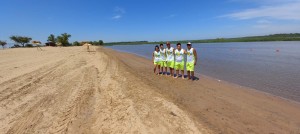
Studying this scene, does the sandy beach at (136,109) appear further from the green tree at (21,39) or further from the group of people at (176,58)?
the green tree at (21,39)

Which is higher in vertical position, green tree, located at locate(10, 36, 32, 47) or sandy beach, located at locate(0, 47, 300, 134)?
green tree, located at locate(10, 36, 32, 47)

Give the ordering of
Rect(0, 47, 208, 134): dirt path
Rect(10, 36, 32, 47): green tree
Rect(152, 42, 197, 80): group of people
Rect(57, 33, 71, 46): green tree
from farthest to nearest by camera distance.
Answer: Rect(57, 33, 71, 46): green tree, Rect(10, 36, 32, 47): green tree, Rect(152, 42, 197, 80): group of people, Rect(0, 47, 208, 134): dirt path

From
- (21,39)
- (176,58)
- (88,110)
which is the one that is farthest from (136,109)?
(21,39)

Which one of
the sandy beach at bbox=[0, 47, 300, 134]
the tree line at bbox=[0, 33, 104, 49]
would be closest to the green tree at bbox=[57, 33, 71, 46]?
the tree line at bbox=[0, 33, 104, 49]

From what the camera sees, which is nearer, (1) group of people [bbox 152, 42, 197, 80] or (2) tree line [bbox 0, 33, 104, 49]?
(1) group of people [bbox 152, 42, 197, 80]

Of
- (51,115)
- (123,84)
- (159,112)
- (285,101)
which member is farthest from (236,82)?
(51,115)

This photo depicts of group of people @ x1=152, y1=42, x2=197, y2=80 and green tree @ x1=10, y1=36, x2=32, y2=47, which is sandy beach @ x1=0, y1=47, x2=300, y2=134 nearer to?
group of people @ x1=152, y1=42, x2=197, y2=80

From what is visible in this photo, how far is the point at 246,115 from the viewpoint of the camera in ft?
17.8

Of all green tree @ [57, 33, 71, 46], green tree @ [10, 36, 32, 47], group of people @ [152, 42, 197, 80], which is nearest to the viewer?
group of people @ [152, 42, 197, 80]

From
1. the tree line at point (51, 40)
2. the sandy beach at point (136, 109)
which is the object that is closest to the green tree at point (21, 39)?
the tree line at point (51, 40)

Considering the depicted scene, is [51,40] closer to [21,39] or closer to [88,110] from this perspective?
[21,39]

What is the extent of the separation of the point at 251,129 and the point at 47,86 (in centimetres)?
726

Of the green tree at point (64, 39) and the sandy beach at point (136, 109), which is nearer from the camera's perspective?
the sandy beach at point (136, 109)

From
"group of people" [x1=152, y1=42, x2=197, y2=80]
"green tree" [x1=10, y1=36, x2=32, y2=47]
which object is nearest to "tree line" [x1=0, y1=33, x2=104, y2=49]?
"green tree" [x1=10, y1=36, x2=32, y2=47]
